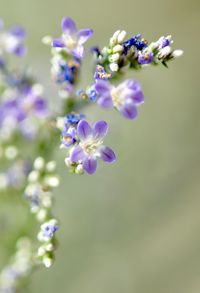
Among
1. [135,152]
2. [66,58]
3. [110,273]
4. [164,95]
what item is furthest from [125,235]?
[66,58]

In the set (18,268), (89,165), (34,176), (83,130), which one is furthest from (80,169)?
(18,268)

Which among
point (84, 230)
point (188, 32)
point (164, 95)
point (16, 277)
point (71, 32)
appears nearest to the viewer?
point (71, 32)

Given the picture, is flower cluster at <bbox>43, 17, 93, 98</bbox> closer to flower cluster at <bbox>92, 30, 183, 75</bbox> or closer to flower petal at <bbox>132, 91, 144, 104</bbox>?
flower cluster at <bbox>92, 30, 183, 75</bbox>

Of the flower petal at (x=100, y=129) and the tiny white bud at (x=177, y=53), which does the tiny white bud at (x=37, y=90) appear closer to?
the flower petal at (x=100, y=129)

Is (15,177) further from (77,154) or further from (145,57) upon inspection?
(145,57)

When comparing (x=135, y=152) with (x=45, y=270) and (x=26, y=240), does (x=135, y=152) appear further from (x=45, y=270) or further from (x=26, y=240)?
(x=26, y=240)

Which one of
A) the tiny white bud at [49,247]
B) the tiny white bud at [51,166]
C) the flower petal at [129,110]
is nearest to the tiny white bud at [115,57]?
the flower petal at [129,110]
